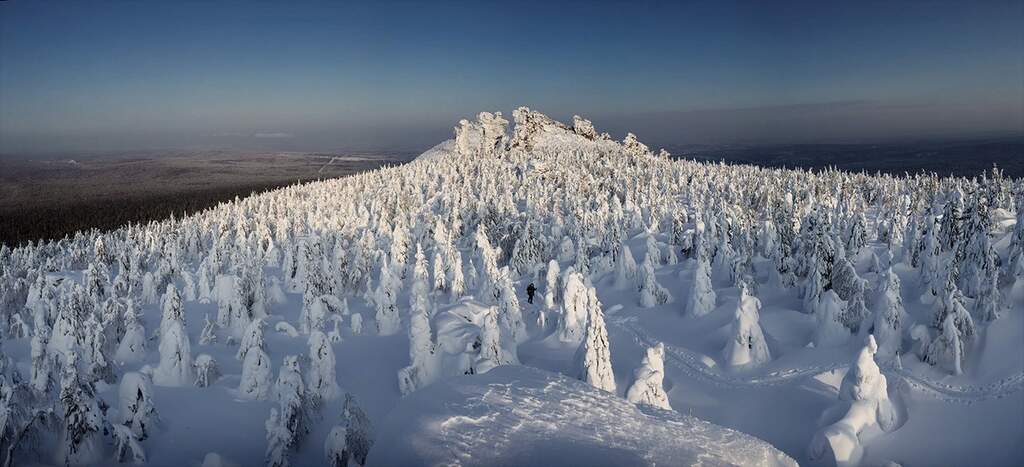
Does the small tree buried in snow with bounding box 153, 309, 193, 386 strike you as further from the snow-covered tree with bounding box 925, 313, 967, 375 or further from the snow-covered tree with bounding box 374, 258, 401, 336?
the snow-covered tree with bounding box 925, 313, 967, 375

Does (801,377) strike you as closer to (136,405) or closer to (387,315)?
(387,315)

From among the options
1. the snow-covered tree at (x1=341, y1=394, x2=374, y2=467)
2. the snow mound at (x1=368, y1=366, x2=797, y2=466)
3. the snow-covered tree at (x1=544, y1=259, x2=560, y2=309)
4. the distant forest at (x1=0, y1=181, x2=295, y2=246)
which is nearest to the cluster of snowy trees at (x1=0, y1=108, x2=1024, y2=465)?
the snow-covered tree at (x1=341, y1=394, x2=374, y2=467)

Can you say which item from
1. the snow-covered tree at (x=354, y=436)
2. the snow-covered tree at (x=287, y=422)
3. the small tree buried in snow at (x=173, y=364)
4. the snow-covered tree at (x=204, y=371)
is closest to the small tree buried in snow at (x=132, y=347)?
the small tree buried in snow at (x=173, y=364)

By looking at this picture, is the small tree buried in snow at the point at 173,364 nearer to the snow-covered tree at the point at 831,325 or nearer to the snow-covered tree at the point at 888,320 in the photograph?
the snow-covered tree at the point at 831,325

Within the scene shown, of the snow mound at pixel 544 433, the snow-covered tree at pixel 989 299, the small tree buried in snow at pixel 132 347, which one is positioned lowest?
the small tree buried in snow at pixel 132 347

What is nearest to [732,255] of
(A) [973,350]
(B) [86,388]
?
(A) [973,350]

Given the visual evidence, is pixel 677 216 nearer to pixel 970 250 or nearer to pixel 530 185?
pixel 970 250
